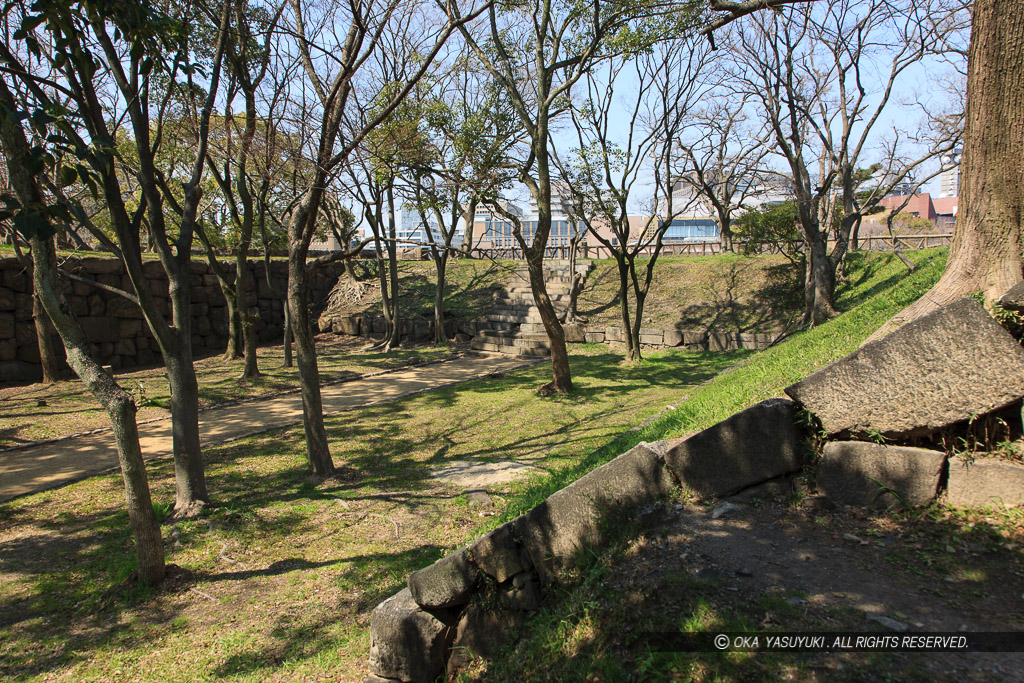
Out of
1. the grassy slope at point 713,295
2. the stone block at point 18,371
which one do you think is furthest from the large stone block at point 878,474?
the stone block at point 18,371

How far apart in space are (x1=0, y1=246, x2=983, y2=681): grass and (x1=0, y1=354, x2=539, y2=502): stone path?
534 millimetres

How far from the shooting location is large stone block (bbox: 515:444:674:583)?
2.97 m

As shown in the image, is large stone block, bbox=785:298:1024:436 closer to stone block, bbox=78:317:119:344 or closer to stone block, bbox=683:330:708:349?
stone block, bbox=683:330:708:349

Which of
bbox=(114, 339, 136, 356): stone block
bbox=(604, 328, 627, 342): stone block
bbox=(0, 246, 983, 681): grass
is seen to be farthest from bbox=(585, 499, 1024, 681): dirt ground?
bbox=(114, 339, 136, 356): stone block

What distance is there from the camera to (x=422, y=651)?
10.1 feet

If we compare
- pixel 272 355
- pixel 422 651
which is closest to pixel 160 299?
pixel 272 355

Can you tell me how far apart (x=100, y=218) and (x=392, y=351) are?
871 centimetres

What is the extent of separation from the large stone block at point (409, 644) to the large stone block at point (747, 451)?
63.9 inches

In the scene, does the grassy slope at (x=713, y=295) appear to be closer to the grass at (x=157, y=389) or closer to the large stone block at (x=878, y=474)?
the grass at (x=157, y=389)

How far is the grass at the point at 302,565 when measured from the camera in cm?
262

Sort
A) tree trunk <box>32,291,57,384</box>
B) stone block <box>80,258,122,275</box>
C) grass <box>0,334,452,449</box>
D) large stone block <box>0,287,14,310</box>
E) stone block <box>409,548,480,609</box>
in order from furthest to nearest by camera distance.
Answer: stone block <box>80,258,122,275</box> → large stone block <box>0,287,14,310</box> → tree trunk <box>32,291,57,384</box> → grass <box>0,334,452,449</box> → stone block <box>409,548,480,609</box>

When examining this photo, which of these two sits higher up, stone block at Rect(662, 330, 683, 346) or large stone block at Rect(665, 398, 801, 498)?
large stone block at Rect(665, 398, 801, 498)

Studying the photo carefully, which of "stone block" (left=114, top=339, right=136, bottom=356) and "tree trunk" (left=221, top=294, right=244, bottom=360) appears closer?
"tree trunk" (left=221, top=294, right=244, bottom=360)

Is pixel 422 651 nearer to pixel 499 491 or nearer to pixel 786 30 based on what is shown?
pixel 499 491
